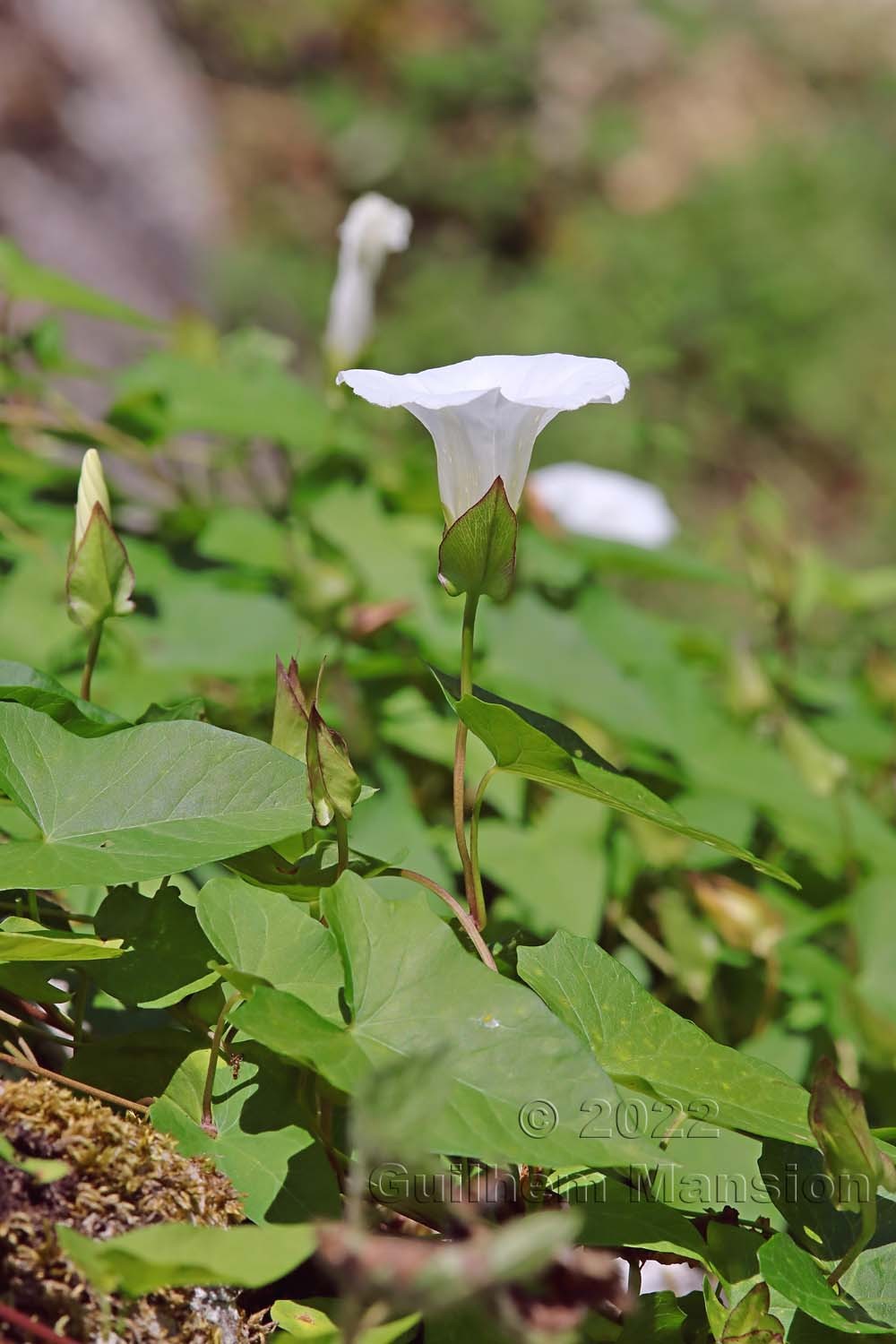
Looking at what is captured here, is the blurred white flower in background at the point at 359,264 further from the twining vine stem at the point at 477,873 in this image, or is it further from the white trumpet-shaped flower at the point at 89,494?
the twining vine stem at the point at 477,873

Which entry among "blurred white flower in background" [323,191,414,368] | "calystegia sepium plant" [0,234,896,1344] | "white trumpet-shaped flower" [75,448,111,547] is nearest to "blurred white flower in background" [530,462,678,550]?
"blurred white flower in background" [323,191,414,368]

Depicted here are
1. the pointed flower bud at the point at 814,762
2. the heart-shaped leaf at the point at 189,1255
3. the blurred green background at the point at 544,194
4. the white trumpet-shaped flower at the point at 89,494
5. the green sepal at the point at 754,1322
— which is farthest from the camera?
the blurred green background at the point at 544,194

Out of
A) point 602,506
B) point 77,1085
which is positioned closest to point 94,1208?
point 77,1085

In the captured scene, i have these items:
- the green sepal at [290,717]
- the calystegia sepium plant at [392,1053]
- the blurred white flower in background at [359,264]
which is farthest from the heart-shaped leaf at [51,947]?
the blurred white flower in background at [359,264]

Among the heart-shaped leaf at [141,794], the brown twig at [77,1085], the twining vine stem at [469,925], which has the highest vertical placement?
the heart-shaped leaf at [141,794]

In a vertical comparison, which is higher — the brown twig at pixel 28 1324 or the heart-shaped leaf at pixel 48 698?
the heart-shaped leaf at pixel 48 698

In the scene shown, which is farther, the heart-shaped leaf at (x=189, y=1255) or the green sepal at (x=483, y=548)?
the green sepal at (x=483, y=548)
